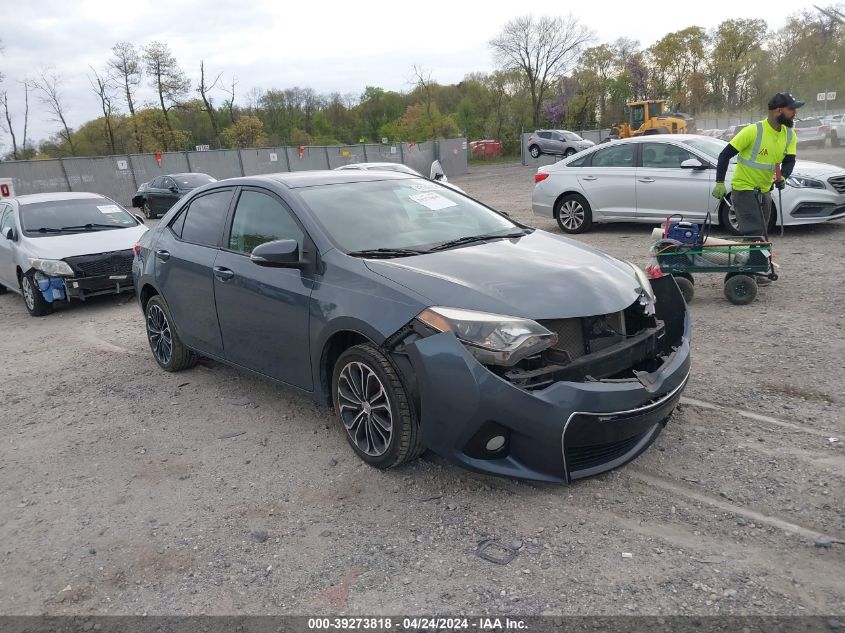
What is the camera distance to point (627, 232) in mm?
11258

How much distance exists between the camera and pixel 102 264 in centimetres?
858

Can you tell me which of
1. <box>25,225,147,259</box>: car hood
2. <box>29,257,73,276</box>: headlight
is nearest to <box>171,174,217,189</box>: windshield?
<box>25,225,147,259</box>: car hood

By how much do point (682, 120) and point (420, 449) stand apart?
37075 mm

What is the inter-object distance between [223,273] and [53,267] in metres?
5.07

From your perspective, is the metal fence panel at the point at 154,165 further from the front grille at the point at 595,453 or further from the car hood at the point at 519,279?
the front grille at the point at 595,453

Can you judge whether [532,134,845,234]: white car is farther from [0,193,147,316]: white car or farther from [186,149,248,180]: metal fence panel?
[186,149,248,180]: metal fence panel

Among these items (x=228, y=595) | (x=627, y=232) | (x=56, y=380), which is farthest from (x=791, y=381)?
(x=627, y=232)

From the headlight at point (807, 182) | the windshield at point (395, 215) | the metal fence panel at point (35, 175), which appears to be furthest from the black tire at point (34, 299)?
the metal fence panel at point (35, 175)

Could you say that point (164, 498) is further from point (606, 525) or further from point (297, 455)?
point (606, 525)

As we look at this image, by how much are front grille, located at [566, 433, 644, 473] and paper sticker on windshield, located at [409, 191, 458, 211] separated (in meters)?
2.09

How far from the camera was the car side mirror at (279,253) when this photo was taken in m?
3.80

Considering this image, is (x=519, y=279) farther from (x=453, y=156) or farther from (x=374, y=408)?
(x=453, y=156)

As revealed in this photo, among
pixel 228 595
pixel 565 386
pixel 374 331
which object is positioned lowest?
pixel 228 595

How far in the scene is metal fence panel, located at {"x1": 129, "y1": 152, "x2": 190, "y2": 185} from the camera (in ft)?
92.4
